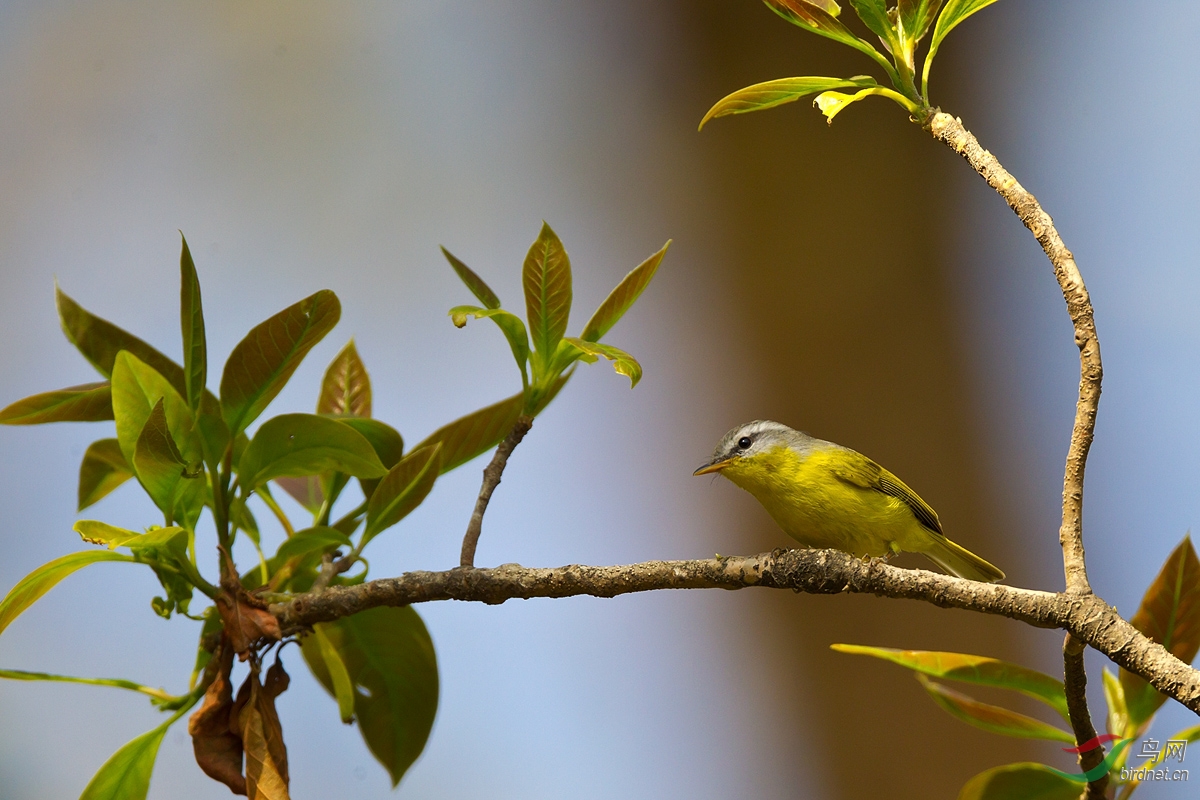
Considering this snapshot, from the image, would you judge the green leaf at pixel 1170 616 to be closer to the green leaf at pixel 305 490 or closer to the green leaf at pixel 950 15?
the green leaf at pixel 950 15

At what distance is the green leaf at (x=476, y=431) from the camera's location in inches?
34.3

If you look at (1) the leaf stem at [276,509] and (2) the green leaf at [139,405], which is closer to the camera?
(2) the green leaf at [139,405]

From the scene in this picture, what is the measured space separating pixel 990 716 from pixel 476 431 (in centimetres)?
52

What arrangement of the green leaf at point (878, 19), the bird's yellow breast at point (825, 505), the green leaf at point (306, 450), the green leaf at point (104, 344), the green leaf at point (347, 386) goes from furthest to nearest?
the green leaf at point (347, 386), the bird's yellow breast at point (825, 505), the green leaf at point (104, 344), the green leaf at point (306, 450), the green leaf at point (878, 19)

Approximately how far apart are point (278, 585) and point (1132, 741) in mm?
767

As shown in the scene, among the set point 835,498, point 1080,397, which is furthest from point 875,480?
point 1080,397

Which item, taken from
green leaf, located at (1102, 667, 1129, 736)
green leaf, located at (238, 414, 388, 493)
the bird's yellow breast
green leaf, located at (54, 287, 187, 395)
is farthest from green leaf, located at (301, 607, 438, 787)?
green leaf, located at (1102, 667, 1129, 736)

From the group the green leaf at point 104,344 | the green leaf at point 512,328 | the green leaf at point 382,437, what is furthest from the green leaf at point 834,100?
the green leaf at point 104,344

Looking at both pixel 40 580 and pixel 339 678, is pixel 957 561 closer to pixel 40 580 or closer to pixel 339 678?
pixel 339 678

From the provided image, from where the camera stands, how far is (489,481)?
795 mm

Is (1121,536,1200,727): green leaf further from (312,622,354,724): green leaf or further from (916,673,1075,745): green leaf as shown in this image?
(312,622,354,724): green leaf

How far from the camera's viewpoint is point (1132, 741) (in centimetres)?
71

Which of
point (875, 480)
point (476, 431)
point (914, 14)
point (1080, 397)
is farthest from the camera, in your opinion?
point (875, 480)

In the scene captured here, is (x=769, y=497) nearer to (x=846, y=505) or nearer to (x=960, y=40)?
(x=846, y=505)
